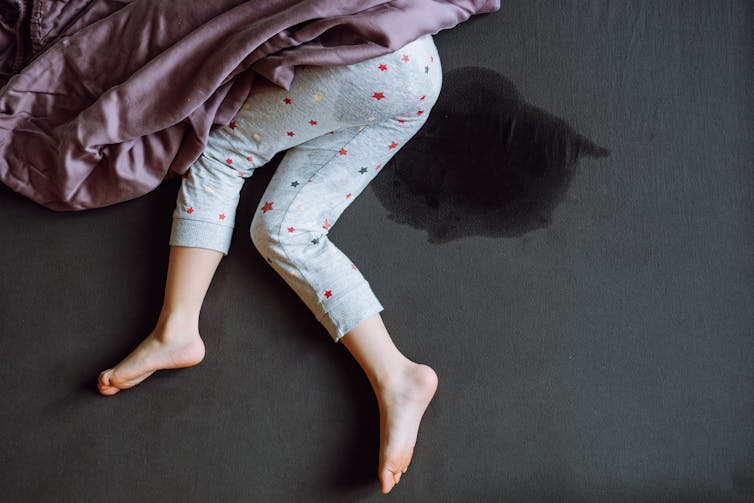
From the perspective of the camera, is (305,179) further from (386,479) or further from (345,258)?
(386,479)

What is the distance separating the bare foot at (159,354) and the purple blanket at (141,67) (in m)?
0.22

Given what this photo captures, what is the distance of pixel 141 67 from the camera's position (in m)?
0.90

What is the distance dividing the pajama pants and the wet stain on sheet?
6 cm

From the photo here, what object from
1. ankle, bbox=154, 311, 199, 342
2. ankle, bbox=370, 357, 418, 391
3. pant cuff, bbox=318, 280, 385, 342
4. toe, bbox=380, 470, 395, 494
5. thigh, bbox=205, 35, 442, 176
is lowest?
toe, bbox=380, 470, 395, 494

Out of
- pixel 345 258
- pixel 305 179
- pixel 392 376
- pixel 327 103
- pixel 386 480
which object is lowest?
pixel 386 480

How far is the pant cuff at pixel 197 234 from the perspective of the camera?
0.95 metres

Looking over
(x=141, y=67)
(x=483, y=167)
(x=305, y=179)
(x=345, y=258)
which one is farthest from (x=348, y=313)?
(x=141, y=67)

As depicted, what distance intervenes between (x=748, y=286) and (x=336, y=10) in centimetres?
75

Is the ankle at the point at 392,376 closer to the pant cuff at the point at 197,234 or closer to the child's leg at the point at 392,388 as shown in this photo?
the child's leg at the point at 392,388

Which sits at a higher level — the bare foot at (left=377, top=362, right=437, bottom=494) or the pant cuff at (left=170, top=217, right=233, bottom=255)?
the pant cuff at (left=170, top=217, right=233, bottom=255)

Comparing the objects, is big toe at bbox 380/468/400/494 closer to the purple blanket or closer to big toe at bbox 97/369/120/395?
big toe at bbox 97/369/120/395

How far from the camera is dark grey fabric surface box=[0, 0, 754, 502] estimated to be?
962 millimetres

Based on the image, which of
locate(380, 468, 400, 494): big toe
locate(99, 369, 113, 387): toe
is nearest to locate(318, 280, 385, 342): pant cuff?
locate(380, 468, 400, 494): big toe

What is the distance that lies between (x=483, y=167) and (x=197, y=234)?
0.46m
